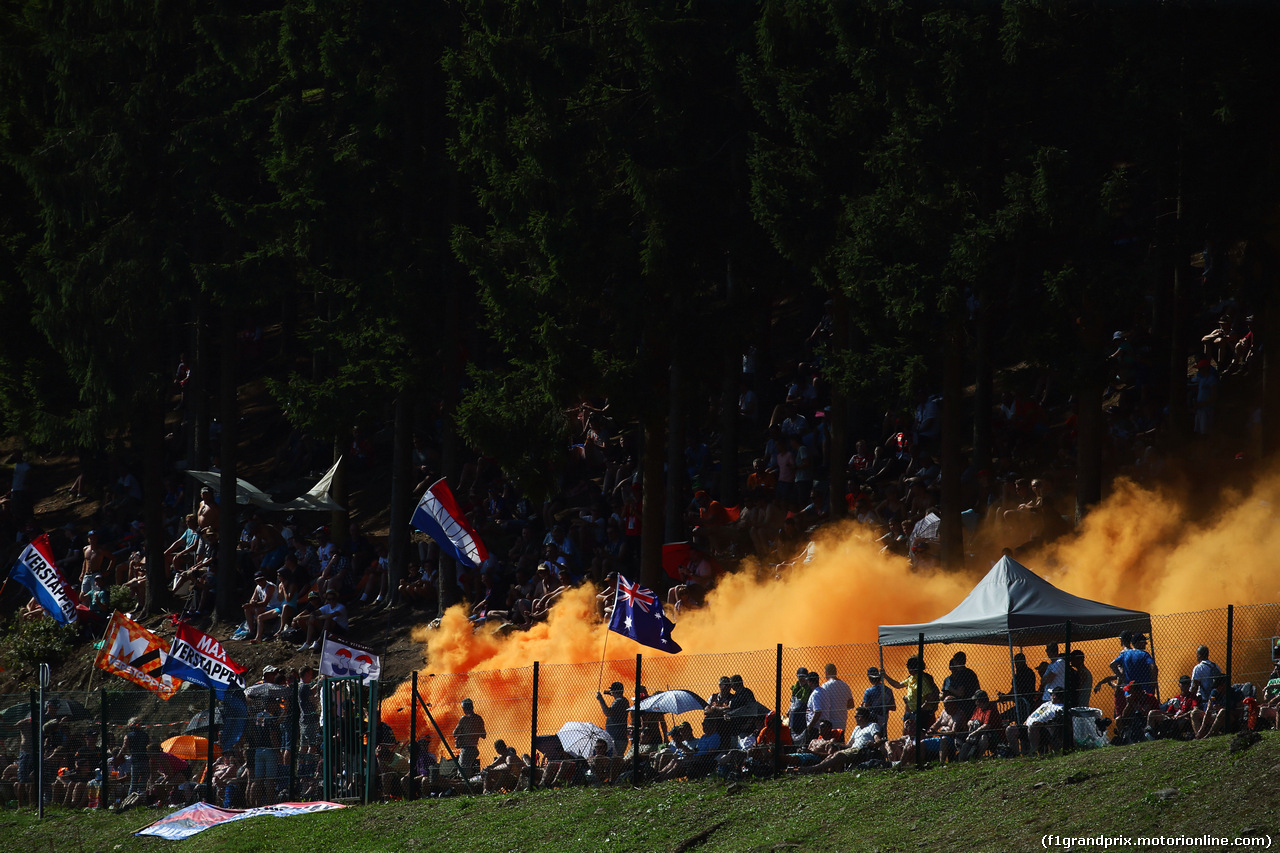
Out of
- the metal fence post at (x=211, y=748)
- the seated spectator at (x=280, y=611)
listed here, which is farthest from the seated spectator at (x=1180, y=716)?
the seated spectator at (x=280, y=611)

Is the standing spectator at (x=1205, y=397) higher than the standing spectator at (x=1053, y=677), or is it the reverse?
the standing spectator at (x=1205, y=397)

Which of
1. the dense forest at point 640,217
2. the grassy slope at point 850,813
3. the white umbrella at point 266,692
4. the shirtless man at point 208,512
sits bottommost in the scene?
the grassy slope at point 850,813

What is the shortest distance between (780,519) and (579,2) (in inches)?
395

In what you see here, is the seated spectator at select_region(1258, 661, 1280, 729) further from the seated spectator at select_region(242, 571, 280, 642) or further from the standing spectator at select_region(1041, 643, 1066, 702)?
the seated spectator at select_region(242, 571, 280, 642)

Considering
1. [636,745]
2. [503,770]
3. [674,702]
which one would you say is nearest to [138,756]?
[503,770]

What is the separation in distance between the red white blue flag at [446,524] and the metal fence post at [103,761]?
16.9ft

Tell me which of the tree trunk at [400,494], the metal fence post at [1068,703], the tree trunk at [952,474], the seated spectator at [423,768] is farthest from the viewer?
the tree trunk at [400,494]

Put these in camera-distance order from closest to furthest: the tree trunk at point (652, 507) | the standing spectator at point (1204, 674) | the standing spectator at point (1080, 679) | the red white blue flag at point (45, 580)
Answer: the standing spectator at point (1204, 674)
the standing spectator at point (1080, 679)
the red white blue flag at point (45, 580)
the tree trunk at point (652, 507)

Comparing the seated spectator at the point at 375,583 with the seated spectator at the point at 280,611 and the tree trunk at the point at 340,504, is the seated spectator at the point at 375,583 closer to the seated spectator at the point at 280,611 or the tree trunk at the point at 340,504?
the seated spectator at the point at 280,611

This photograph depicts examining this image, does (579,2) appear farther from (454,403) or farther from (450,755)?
(450,755)

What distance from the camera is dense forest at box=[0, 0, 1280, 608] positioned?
76.0ft

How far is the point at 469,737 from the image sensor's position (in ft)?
65.4

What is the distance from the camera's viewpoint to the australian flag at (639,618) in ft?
64.1

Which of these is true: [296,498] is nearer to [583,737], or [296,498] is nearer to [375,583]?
[375,583]
